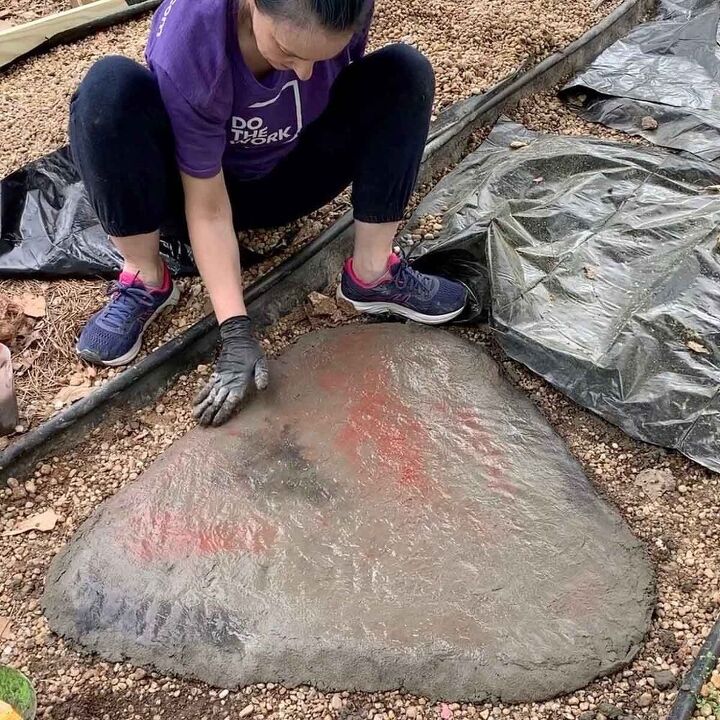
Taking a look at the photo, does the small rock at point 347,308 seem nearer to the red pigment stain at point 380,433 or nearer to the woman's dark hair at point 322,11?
the red pigment stain at point 380,433

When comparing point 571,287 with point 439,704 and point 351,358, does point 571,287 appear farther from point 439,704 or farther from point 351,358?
point 439,704

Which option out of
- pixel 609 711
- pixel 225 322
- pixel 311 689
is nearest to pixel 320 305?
pixel 225 322

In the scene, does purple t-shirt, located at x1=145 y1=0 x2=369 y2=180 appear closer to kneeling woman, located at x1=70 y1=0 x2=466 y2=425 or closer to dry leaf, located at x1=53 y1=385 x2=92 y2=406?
kneeling woman, located at x1=70 y1=0 x2=466 y2=425

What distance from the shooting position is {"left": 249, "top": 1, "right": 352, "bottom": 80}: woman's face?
4.46 feet

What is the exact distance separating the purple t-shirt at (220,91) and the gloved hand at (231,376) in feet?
1.32

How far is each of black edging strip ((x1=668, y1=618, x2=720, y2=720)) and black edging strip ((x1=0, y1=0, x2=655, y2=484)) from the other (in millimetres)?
1410

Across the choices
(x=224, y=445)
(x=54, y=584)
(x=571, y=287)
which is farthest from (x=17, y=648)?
(x=571, y=287)

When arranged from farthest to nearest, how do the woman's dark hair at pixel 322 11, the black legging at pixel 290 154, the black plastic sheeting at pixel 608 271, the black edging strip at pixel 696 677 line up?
1. the black plastic sheeting at pixel 608 271
2. the black legging at pixel 290 154
3. the black edging strip at pixel 696 677
4. the woman's dark hair at pixel 322 11

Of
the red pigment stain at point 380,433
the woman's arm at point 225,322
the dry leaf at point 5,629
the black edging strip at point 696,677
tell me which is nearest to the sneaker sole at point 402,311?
the red pigment stain at point 380,433

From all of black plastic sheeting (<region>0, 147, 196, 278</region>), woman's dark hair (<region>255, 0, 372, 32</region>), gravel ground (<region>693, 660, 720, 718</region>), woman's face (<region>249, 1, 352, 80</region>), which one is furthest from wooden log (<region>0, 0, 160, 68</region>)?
gravel ground (<region>693, 660, 720, 718</region>)

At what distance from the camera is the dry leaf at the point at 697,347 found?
1.92 metres

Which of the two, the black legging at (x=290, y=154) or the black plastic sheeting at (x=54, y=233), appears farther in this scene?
the black plastic sheeting at (x=54, y=233)

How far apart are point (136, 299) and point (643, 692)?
1574mm

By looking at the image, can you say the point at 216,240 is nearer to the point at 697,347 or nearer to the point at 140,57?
the point at 697,347
